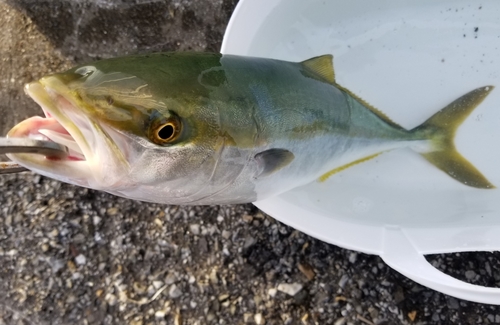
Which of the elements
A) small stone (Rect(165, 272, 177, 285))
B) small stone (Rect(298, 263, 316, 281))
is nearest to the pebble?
small stone (Rect(165, 272, 177, 285))

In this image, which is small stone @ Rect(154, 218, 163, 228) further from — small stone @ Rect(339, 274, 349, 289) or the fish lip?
the fish lip

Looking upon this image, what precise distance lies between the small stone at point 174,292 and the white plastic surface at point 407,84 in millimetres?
Answer: 748

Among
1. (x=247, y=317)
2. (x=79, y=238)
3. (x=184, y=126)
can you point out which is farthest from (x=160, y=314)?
(x=184, y=126)

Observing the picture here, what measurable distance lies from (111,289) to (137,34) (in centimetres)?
133

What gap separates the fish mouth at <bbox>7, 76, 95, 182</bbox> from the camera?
3.55 feet

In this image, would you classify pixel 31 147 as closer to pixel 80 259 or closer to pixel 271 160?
pixel 271 160

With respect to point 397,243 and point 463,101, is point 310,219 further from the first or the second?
point 463,101

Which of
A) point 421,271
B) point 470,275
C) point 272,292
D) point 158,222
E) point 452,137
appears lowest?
point 272,292

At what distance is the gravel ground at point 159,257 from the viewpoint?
2.12m

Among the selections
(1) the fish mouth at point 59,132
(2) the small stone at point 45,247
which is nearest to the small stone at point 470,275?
(1) the fish mouth at point 59,132

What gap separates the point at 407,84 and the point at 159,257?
5.14 ft

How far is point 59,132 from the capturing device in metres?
1.21

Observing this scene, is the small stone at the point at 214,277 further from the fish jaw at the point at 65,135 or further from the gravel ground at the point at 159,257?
the fish jaw at the point at 65,135

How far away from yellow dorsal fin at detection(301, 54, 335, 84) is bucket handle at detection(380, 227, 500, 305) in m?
0.79
